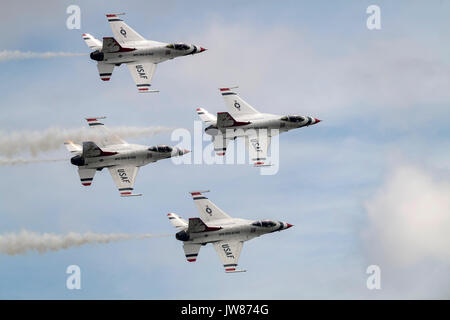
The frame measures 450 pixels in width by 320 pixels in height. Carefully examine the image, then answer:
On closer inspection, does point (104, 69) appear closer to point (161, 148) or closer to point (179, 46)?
point (179, 46)

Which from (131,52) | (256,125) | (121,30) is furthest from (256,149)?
(121,30)

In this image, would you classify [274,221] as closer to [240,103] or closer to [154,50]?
[240,103]

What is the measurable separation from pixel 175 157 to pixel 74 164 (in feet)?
34.8

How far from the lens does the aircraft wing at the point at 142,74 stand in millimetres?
126938

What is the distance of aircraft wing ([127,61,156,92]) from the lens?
127 metres

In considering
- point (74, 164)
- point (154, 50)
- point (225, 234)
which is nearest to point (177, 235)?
point (225, 234)

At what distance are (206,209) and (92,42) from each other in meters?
20.7

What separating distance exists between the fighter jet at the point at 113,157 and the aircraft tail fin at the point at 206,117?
4796 millimetres

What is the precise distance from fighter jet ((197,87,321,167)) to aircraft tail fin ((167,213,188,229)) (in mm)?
7820

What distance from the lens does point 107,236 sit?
121 meters

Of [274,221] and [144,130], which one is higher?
[144,130]

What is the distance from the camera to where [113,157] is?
4840 inches

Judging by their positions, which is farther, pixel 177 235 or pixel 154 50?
pixel 154 50

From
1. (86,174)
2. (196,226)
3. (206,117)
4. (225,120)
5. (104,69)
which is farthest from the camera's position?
(206,117)
